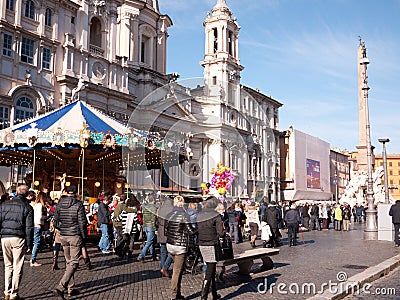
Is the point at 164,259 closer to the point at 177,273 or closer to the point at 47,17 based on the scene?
the point at 177,273

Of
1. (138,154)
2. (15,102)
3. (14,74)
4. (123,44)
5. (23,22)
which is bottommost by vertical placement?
(138,154)

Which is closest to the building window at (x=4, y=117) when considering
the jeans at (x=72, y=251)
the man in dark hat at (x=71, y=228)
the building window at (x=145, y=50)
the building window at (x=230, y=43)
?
the building window at (x=145, y=50)

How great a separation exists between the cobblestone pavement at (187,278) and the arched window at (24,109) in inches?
528

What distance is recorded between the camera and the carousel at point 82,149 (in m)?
14.3

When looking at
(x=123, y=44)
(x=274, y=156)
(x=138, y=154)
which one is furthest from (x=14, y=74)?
(x=274, y=156)

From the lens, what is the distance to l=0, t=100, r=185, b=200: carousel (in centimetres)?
1431

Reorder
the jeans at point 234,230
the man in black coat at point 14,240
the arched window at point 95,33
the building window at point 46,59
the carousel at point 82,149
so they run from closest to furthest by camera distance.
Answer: the man in black coat at point 14,240 → the carousel at point 82,149 → the jeans at point 234,230 → the building window at point 46,59 → the arched window at point 95,33

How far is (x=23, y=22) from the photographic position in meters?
24.4

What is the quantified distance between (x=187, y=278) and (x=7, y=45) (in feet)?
64.5

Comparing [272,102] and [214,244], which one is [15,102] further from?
[272,102]

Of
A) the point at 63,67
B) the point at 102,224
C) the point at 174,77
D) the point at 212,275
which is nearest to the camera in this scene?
the point at 212,275

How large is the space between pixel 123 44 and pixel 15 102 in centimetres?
1306

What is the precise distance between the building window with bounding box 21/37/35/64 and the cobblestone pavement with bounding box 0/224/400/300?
15517mm

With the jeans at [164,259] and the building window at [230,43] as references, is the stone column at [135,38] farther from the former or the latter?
the jeans at [164,259]
